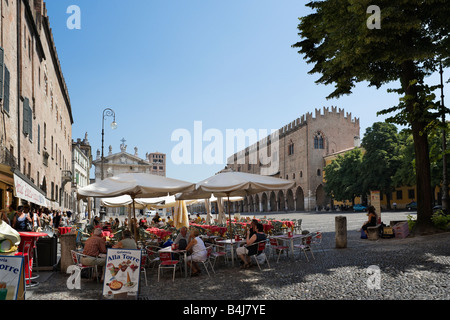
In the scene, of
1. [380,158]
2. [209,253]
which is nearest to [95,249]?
[209,253]

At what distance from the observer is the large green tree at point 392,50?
34.3 ft

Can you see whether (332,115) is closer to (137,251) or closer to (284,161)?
(284,161)

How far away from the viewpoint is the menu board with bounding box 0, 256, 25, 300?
4836mm

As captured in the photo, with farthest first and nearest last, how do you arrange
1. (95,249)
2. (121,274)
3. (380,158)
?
(380,158), (95,249), (121,274)

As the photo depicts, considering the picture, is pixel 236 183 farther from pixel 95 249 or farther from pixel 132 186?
pixel 95 249

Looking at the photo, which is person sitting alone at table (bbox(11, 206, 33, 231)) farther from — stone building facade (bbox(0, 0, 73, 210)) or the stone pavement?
the stone pavement

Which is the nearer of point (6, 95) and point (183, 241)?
point (183, 241)

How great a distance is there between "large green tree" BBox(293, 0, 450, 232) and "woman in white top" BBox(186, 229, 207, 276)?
6.78 meters

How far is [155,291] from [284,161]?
66598mm

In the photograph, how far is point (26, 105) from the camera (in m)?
16.6

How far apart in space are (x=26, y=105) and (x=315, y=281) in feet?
48.2

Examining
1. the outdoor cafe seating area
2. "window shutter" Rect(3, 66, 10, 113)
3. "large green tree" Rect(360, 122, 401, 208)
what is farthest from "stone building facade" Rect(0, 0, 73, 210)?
"large green tree" Rect(360, 122, 401, 208)

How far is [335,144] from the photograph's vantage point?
64.6 metres
